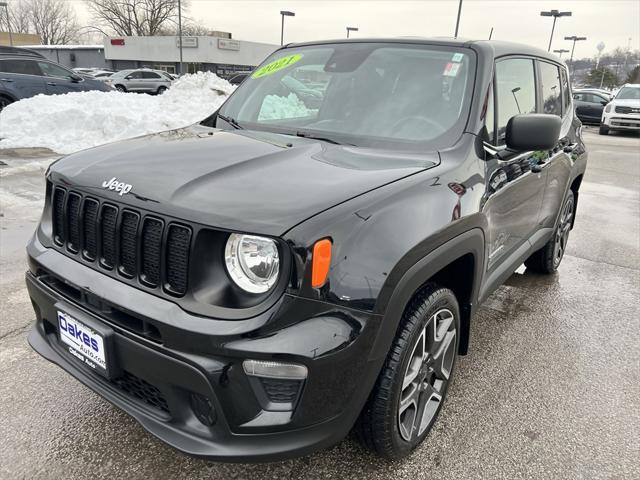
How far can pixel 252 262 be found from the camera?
1.69 meters

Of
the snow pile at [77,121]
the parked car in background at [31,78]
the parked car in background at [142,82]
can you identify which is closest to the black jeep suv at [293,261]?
the snow pile at [77,121]

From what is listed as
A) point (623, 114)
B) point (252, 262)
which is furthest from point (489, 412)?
point (623, 114)

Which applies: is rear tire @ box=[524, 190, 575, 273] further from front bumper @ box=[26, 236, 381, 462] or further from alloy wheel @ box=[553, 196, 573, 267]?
front bumper @ box=[26, 236, 381, 462]

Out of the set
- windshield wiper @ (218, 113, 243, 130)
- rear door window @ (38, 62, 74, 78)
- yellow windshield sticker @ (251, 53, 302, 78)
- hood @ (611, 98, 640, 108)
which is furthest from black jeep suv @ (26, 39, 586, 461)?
hood @ (611, 98, 640, 108)

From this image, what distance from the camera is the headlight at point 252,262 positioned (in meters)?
1.67

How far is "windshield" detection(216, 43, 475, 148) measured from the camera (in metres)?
2.62

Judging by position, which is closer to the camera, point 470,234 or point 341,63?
point 470,234

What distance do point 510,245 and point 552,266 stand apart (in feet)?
5.65

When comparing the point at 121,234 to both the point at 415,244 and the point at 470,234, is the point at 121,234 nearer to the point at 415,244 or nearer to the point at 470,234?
the point at 415,244

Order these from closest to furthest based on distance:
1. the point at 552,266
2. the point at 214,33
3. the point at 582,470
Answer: the point at 582,470 → the point at 552,266 → the point at 214,33

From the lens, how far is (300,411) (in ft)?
5.48

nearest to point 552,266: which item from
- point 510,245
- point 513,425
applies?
point 510,245

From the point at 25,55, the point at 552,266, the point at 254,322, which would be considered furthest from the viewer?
the point at 25,55

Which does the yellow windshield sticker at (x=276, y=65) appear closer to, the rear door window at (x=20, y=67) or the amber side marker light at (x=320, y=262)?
the amber side marker light at (x=320, y=262)
